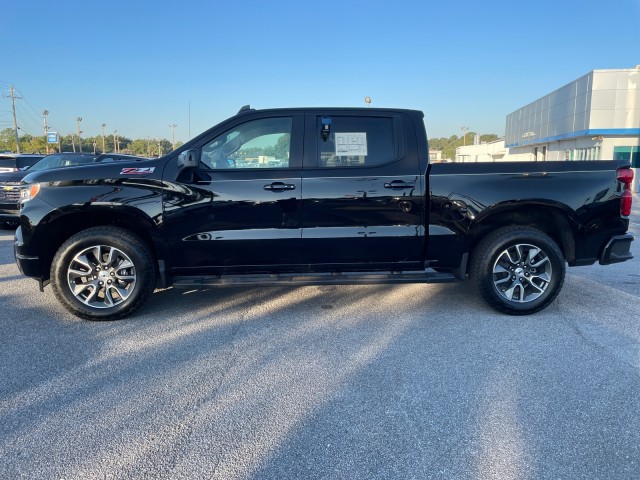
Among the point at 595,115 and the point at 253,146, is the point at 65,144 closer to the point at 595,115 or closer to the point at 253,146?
the point at 595,115

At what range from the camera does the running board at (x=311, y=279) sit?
4.55 meters

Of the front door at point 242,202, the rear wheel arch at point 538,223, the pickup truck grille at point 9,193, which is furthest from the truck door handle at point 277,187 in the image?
the pickup truck grille at point 9,193

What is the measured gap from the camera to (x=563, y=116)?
114 feet

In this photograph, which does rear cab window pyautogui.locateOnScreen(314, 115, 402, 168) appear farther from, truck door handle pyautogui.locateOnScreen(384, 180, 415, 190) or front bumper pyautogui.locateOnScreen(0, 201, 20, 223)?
front bumper pyautogui.locateOnScreen(0, 201, 20, 223)

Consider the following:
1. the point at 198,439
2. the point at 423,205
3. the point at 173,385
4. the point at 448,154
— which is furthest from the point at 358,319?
the point at 448,154

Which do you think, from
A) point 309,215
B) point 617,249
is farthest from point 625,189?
point 309,215

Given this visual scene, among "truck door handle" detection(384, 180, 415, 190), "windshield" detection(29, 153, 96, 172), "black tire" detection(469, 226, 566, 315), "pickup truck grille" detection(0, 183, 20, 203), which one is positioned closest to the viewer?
"truck door handle" detection(384, 180, 415, 190)

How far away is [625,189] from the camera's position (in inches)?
185

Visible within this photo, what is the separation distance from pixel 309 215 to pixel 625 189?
3140 millimetres

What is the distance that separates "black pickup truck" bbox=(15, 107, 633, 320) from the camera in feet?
14.6

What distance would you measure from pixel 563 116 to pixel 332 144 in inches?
1415

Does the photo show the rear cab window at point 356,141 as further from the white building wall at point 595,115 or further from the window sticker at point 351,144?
the white building wall at point 595,115

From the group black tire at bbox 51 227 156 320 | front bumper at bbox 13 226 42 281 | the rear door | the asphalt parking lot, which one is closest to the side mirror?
black tire at bbox 51 227 156 320

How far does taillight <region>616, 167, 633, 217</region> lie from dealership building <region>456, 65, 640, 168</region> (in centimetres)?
2571
